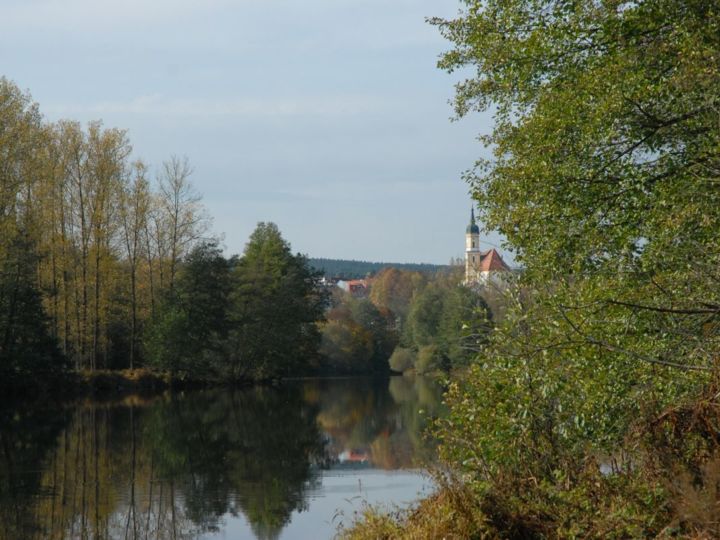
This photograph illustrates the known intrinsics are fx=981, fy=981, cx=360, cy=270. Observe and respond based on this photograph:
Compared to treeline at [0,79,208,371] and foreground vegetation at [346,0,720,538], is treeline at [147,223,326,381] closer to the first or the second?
treeline at [0,79,208,371]

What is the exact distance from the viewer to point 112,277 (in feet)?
153

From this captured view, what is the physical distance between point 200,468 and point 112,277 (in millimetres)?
28438

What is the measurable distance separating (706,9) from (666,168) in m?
1.60

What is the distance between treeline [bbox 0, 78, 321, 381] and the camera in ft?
122

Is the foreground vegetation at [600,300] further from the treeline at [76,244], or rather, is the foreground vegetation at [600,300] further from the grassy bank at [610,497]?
the treeline at [76,244]

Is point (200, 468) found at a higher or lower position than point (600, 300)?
lower

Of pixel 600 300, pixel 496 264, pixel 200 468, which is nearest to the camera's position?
pixel 600 300

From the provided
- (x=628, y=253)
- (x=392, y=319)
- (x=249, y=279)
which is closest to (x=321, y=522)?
(x=628, y=253)

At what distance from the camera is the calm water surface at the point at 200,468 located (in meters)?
14.0

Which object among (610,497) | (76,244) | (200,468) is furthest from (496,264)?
(76,244)

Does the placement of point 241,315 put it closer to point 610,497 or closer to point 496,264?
point 496,264

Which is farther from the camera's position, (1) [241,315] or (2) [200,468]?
(1) [241,315]

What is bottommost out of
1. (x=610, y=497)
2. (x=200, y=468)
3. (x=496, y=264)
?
(x=200, y=468)

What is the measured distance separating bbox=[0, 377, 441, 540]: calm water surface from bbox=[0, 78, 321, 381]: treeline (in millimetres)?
6268
